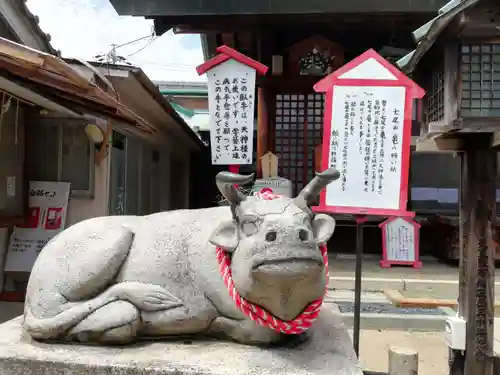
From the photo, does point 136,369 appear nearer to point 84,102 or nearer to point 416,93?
point 416,93

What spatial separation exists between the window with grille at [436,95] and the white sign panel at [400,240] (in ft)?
16.6

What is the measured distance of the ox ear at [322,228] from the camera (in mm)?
2076

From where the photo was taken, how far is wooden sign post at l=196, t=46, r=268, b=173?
207 inches

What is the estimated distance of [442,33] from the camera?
3.89m

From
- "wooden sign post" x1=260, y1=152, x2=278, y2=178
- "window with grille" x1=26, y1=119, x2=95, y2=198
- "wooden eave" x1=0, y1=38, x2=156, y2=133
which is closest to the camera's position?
"wooden eave" x1=0, y1=38, x2=156, y2=133

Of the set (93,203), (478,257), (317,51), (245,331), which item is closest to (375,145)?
(245,331)

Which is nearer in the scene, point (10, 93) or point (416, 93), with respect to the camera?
point (416, 93)

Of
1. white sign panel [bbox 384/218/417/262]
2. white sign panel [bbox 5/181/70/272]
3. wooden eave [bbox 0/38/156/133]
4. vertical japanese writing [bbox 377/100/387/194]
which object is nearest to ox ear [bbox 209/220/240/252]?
vertical japanese writing [bbox 377/100/387/194]

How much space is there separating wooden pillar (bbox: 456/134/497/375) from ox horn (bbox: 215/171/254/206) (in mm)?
2963

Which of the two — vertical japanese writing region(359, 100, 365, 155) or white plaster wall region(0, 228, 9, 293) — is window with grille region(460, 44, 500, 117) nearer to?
vertical japanese writing region(359, 100, 365, 155)

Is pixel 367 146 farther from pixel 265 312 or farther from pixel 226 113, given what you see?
pixel 226 113

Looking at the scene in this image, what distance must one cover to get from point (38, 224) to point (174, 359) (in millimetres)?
4133

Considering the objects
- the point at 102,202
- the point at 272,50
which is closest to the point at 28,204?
the point at 102,202

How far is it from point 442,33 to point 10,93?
160 inches
